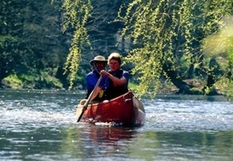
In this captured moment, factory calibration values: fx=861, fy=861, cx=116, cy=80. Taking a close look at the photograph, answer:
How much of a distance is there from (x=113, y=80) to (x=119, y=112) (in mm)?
1084

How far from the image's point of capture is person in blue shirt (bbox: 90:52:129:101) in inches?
1017

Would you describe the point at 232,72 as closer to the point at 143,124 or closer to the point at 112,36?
the point at 143,124

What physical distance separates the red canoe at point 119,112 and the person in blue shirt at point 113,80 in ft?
1.52

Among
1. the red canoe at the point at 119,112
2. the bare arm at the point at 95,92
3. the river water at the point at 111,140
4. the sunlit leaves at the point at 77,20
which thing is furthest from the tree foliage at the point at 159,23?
the bare arm at the point at 95,92

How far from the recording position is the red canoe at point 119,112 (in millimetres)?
26047

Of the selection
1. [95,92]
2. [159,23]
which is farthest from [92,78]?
[159,23]

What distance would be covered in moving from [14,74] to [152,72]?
170 ft

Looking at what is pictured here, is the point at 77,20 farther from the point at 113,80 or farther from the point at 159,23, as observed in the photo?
the point at 113,80

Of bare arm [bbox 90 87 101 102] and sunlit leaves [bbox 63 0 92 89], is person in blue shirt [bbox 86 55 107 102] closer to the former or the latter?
bare arm [bbox 90 87 101 102]

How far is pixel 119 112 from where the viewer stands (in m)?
26.2

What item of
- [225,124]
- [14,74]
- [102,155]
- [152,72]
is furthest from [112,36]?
[102,155]

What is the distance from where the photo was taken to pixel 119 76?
26.2 meters

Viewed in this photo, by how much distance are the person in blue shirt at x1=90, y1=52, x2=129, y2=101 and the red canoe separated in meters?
0.46

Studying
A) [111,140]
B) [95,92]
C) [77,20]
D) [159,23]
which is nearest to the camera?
[111,140]
